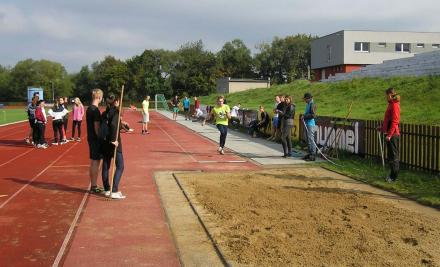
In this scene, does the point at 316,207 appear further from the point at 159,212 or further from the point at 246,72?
the point at 246,72

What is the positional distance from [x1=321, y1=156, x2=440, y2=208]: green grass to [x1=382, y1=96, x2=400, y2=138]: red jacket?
101 cm

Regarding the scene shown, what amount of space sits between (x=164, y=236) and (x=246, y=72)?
111 meters

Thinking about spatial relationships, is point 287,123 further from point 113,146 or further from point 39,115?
point 39,115

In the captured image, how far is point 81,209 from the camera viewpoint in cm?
796

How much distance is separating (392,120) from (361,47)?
217ft

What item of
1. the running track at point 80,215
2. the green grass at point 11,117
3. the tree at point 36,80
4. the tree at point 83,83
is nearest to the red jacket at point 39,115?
the running track at point 80,215

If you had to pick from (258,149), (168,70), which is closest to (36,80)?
(168,70)

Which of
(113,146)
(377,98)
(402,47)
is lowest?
(113,146)

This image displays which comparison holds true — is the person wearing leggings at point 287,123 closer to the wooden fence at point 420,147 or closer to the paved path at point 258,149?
the paved path at point 258,149

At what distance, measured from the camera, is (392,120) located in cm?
997

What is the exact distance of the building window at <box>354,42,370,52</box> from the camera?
72.2m

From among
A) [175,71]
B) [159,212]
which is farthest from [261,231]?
[175,71]

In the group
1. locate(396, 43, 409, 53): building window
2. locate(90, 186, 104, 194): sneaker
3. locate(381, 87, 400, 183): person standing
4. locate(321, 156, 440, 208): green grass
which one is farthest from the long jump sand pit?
locate(396, 43, 409, 53): building window

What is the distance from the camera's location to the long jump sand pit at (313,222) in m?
5.54
